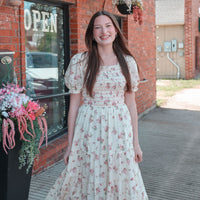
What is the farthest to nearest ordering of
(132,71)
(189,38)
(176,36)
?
(176,36)
(189,38)
(132,71)

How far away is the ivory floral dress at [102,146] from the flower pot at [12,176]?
16.1 inches

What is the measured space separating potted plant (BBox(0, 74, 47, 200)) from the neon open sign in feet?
6.04

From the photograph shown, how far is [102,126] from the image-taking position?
8.55 ft

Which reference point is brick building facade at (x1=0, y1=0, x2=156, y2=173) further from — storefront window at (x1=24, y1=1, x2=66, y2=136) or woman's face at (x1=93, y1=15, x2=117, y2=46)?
woman's face at (x1=93, y1=15, x2=117, y2=46)

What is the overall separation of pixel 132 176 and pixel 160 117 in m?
5.78

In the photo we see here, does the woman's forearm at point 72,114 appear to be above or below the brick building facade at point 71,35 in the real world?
Result: below

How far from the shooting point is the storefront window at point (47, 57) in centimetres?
458

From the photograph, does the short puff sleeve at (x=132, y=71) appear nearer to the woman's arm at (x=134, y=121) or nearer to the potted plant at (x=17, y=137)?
the woman's arm at (x=134, y=121)

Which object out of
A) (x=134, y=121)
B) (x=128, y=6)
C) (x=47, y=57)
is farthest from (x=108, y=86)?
(x=128, y=6)

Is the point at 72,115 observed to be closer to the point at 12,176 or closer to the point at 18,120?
the point at 18,120

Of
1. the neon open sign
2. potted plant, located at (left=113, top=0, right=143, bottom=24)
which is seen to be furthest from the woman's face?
potted plant, located at (left=113, top=0, right=143, bottom=24)

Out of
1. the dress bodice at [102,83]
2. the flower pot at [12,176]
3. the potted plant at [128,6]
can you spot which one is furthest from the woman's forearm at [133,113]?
the potted plant at [128,6]

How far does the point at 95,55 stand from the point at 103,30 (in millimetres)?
193

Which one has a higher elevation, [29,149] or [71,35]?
[71,35]
